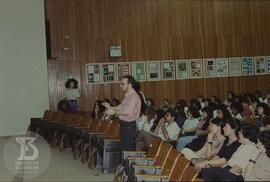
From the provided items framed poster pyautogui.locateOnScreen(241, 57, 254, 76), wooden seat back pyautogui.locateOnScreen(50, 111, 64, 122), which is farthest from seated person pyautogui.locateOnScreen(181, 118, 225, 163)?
framed poster pyautogui.locateOnScreen(241, 57, 254, 76)

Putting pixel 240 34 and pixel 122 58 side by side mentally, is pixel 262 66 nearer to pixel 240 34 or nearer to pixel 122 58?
pixel 240 34

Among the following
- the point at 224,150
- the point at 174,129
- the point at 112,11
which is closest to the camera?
the point at 224,150

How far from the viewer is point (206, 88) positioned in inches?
545

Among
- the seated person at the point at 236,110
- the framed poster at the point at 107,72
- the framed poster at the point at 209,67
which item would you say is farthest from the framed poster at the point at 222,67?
the seated person at the point at 236,110

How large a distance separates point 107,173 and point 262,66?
9268 millimetres

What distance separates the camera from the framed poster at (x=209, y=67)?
13.9m

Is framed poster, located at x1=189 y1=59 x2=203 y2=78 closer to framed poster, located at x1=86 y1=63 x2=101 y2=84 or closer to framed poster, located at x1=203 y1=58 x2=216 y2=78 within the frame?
framed poster, located at x1=203 y1=58 x2=216 y2=78

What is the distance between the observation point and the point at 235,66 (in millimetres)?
14172

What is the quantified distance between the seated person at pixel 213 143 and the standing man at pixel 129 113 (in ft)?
3.17

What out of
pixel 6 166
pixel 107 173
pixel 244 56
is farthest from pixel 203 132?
pixel 244 56

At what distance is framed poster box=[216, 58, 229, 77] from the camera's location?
45.9 ft

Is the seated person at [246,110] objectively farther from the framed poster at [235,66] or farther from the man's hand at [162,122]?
the framed poster at [235,66]

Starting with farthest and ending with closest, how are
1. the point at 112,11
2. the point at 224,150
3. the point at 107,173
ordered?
the point at 112,11, the point at 107,173, the point at 224,150

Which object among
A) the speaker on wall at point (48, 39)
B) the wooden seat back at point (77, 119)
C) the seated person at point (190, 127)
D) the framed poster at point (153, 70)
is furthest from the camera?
the framed poster at point (153, 70)
